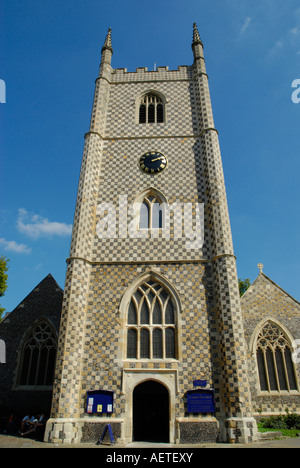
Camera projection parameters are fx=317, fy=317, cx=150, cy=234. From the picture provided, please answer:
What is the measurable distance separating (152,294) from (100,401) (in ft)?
15.6

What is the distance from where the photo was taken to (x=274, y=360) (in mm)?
15156

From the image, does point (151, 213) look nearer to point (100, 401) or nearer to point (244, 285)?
point (100, 401)

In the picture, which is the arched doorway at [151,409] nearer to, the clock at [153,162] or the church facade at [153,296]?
the church facade at [153,296]

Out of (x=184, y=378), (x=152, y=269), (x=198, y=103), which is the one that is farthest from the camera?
(x=198, y=103)

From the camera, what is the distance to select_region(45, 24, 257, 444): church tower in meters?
12.0

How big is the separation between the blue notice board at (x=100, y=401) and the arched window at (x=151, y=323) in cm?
169

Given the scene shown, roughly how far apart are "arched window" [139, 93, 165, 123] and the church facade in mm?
348

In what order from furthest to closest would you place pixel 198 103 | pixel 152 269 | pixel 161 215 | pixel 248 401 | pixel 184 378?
pixel 198 103 < pixel 161 215 < pixel 152 269 < pixel 184 378 < pixel 248 401

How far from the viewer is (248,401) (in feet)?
38.5

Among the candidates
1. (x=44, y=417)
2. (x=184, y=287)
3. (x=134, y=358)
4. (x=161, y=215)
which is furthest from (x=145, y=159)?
(x=44, y=417)

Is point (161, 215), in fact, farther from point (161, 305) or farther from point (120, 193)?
point (161, 305)

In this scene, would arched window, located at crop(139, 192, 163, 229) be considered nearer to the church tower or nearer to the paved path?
the church tower

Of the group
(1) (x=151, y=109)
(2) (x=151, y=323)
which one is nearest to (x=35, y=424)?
(2) (x=151, y=323)

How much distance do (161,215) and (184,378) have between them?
25.2 feet
